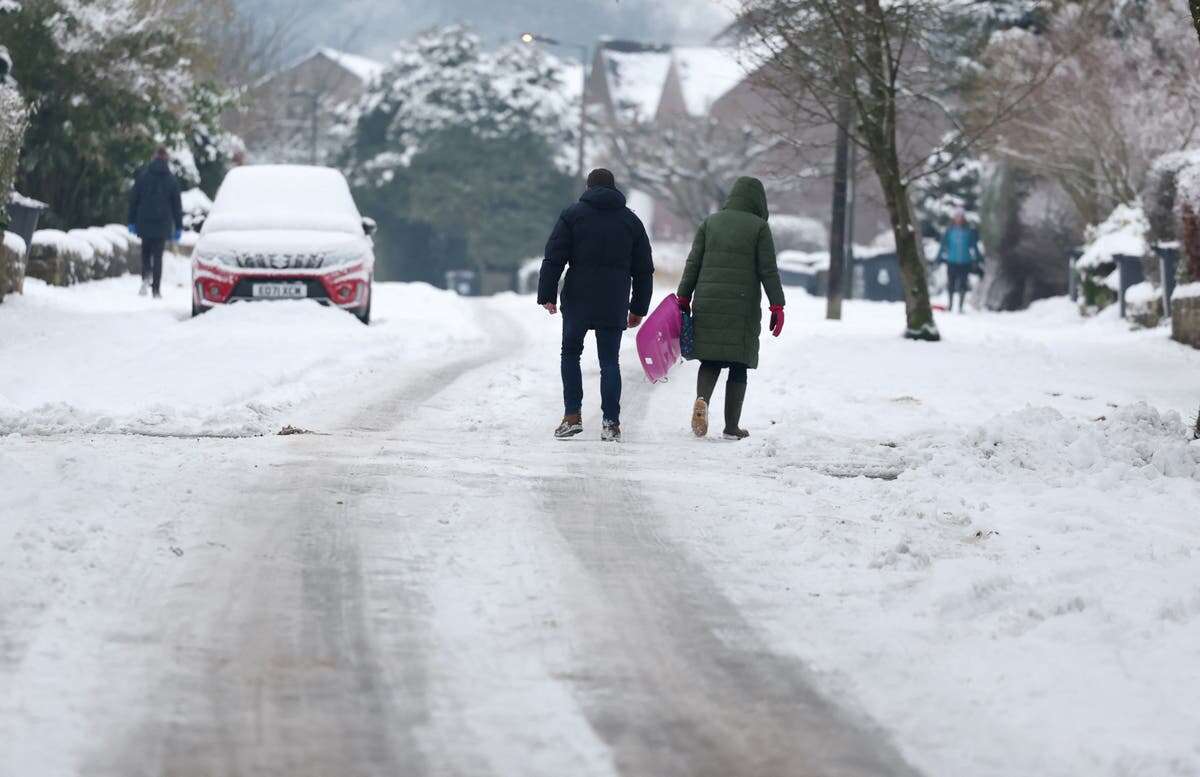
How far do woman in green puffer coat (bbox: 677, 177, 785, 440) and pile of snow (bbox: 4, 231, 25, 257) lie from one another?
10.3 m

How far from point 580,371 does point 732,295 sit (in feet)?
3.45

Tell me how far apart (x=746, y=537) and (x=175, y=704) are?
2.90 metres

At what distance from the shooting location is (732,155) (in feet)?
167

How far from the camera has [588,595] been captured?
5.58 m

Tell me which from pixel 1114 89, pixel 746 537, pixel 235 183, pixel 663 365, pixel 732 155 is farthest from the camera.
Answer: pixel 732 155

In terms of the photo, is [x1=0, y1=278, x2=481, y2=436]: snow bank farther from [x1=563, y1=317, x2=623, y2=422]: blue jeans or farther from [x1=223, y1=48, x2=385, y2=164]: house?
[x1=223, y1=48, x2=385, y2=164]: house

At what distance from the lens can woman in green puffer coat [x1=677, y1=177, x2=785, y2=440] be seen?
10.3m

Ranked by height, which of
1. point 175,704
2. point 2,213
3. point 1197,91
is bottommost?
point 175,704

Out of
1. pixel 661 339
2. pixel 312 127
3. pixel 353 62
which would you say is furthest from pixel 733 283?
pixel 353 62

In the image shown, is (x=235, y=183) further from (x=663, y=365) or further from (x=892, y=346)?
(x=663, y=365)

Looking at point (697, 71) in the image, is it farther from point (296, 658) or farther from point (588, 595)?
point (296, 658)

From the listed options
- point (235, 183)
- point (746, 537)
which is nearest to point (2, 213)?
point (235, 183)

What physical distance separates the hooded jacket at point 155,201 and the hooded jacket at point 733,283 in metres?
11.5

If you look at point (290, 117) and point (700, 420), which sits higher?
point (290, 117)
